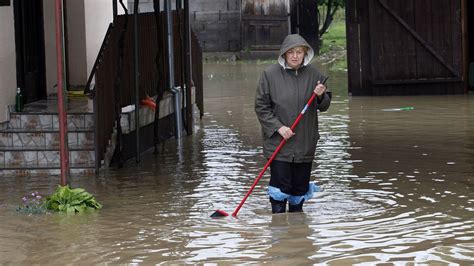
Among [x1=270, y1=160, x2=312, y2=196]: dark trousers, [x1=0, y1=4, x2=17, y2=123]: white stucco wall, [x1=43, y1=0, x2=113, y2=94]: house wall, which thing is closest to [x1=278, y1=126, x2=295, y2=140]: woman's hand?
[x1=270, y1=160, x2=312, y2=196]: dark trousers

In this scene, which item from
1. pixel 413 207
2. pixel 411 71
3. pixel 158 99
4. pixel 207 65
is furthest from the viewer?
pixel 207 65

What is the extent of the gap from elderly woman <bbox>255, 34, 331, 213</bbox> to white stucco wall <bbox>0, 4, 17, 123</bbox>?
179 inches

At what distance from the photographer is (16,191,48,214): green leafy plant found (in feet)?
33.2

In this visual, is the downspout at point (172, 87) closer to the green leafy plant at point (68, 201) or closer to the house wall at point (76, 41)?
the house wall at point (76, 41)

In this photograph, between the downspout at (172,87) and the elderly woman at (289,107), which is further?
the downspout at (172,87)

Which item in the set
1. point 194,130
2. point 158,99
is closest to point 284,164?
point 158,99

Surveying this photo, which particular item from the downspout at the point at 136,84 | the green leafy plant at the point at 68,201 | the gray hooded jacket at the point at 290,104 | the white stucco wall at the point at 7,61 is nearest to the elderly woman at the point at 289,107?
the gray hooded jacket at the point at 290,104

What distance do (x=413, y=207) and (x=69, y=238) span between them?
10.2 feet

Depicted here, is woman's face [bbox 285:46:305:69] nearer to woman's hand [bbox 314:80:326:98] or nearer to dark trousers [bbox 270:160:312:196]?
woman's hand [bbox 314:80:326:98]

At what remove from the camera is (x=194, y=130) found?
16828 millimetres

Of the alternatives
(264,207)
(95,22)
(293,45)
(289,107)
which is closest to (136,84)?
(95,22)

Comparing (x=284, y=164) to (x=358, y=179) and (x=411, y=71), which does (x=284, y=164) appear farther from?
(x=411, y=71)

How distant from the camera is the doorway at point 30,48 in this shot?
1401 cm

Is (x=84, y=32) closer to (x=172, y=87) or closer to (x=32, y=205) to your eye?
(x=172, y=87)
